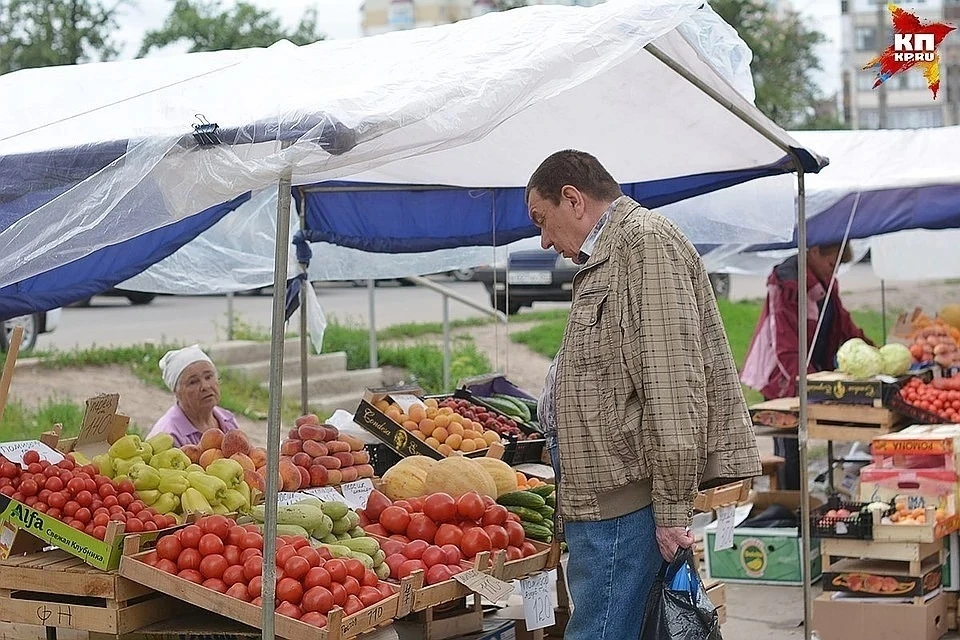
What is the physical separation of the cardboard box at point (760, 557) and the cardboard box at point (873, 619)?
814mm

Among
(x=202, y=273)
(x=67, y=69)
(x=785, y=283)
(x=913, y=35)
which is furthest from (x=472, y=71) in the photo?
(x=785, y=283)

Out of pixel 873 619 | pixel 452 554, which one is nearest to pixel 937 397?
pixel 873 619

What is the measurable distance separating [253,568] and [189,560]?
23 cm

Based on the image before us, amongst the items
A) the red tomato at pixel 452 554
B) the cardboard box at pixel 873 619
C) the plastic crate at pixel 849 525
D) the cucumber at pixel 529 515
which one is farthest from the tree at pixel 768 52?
the red tomato at pixel 452 554

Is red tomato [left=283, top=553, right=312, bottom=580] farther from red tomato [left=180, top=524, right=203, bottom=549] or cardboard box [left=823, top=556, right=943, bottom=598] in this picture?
cardboard box [left=823, top=556, right=943, bottom=598]

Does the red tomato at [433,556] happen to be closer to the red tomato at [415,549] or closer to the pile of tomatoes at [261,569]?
the red tomato at [415,549]

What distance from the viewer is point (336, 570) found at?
12.0 feet

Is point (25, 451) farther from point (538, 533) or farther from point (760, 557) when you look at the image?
point (760, 557)

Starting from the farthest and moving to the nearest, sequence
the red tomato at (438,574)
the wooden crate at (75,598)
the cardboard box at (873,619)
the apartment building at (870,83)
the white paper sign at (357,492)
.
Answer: the apartment building at (870,83)
the cardboard box at (873,619)
the white paper sign at (357,492)
the red tomato at (438,574)
the wooden crate at (75,598)

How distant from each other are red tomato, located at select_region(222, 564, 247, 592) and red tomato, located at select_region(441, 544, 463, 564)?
700 millimetres

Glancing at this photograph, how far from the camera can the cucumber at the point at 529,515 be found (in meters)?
4.60

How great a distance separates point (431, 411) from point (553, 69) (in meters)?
2.40

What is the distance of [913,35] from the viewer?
5738mm

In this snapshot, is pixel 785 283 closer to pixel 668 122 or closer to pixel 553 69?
pixel 668 122
